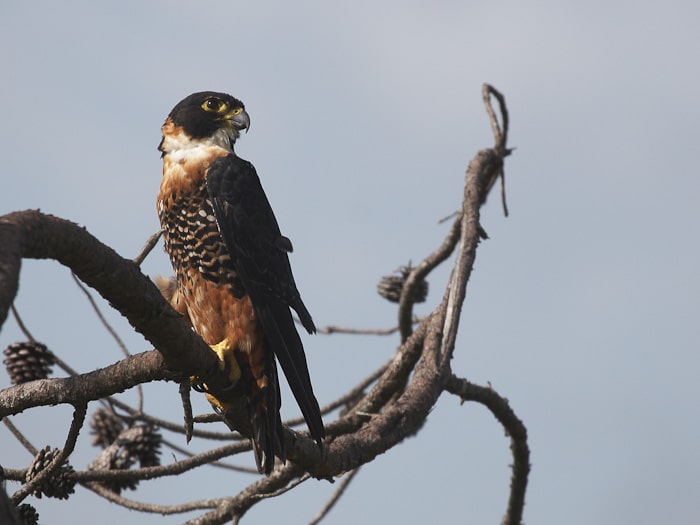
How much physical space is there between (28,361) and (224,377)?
4.28ft

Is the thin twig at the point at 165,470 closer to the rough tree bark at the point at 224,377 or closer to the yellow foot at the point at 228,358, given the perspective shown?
the rough tree bark at the point at 224,377

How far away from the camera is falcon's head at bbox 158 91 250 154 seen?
14.6 feet

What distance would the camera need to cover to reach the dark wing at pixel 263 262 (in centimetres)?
372

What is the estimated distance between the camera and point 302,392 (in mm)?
3645

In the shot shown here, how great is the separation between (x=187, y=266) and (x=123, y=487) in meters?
1.09

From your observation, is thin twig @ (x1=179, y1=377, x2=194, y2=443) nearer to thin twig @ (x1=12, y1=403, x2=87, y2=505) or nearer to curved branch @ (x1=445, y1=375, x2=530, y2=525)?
thin twig @ (x1=12, y1=403, x2=87, y2=505)

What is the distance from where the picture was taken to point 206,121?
4500 millimetres

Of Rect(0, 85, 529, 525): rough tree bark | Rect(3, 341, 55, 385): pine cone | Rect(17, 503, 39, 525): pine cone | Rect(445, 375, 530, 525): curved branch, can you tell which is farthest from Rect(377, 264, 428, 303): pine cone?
Rect(17, 503, 39, 525): pine cone

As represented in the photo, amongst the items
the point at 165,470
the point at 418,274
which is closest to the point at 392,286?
the point at 418,274

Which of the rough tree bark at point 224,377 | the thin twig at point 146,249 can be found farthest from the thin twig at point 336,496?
the thin twig at point 146,249

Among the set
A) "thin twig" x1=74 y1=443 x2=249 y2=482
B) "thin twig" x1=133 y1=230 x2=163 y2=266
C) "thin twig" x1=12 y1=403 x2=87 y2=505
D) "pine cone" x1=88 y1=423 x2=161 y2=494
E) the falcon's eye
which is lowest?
"thin twig" x1=12 y1=403 x2=87 y2=505

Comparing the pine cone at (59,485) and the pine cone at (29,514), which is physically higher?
the pine cone at (59,485)

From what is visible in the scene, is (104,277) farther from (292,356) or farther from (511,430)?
(511,430)

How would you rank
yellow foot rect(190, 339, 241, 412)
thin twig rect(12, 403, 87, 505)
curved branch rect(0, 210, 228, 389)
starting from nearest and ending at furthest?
curved branch rect(0, 210, 228, 389), thin twig rect(12, 403, 87, 505), yellow foot rect(190, 339, 241, 412)
